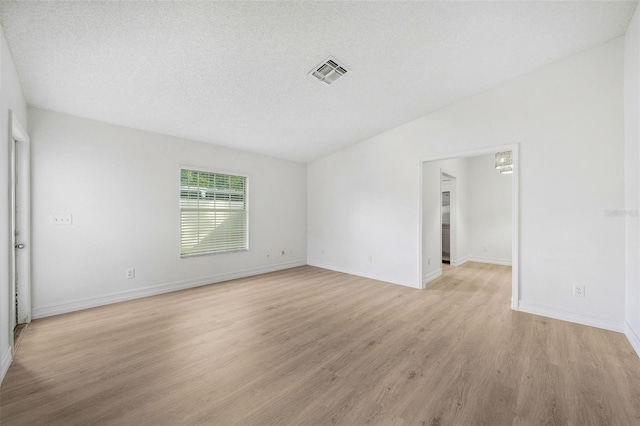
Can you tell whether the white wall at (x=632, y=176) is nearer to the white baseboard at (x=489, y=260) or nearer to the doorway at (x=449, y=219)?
the doorway at (x=449, y=219)

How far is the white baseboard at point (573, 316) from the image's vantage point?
283 centimetres

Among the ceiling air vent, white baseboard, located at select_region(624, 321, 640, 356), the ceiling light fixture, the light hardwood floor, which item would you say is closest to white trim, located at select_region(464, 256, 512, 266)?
the ceiling light fixture

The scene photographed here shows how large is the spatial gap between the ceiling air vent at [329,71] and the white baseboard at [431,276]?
3341mm

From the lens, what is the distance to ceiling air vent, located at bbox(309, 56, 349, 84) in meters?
2.86

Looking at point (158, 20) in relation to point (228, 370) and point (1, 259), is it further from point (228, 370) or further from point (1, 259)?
point (228, 370)

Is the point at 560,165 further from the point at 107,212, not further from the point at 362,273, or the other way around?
the point at 107,212

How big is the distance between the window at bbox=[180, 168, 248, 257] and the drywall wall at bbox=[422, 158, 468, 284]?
11.1ft

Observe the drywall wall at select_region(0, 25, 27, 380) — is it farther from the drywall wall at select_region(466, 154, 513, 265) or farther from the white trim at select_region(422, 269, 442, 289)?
the drywall wall at select_region(466, 154, 513, 265)

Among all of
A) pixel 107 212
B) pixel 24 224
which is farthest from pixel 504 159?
pixel 24 224

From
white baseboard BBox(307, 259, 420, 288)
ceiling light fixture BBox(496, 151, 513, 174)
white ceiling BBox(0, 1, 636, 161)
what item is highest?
white ceiling BBox(0, 1, 636, 161)

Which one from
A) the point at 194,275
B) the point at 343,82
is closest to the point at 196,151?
the point at 194,275

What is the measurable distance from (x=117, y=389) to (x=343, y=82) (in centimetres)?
358

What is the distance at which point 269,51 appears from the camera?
257 centimetres

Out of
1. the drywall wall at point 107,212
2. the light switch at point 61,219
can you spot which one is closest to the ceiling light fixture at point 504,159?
the drywall wall at point 107,212
